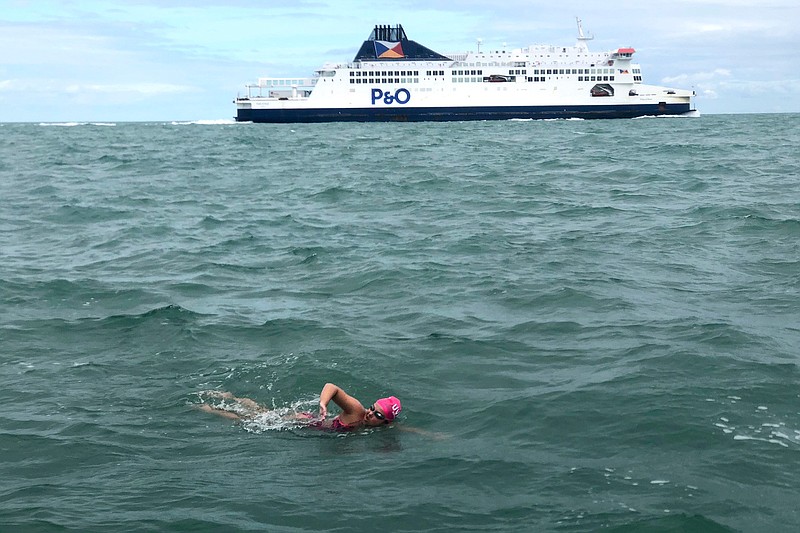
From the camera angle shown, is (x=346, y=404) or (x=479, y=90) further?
(x=479, y=90)

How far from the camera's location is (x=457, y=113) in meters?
65.8

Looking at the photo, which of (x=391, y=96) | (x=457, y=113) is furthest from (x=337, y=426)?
(x=391, y=96)

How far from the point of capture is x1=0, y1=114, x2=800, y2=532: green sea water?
504 centimetres

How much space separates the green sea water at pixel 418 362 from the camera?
198 inches

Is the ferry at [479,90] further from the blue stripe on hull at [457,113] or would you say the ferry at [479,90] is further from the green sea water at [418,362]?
the green sea water at [418,362]

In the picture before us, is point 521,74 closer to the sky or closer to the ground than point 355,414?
closer to the sky

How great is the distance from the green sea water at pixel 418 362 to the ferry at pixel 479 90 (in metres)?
49.1

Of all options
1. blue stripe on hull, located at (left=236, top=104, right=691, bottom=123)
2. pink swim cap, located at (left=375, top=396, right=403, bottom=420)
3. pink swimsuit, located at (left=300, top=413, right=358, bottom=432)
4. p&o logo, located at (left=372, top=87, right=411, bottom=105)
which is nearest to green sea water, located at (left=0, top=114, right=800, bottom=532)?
pink swimsuit, located at (left=300, top=413, right=358, bottom=432)

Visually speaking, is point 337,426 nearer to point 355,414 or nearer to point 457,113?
point 355,414

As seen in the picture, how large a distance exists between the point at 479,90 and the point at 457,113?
2512 millimetres

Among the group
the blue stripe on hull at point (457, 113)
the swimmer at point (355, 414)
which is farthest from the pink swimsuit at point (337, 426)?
the blue stripe on hull at point (457, 113)

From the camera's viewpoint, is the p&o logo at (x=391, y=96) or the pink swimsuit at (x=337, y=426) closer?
the pink swimsuit at (x=337, y=426)

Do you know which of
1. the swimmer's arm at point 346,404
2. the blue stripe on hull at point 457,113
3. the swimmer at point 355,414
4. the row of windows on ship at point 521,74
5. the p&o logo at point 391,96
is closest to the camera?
the swimmer's arm at point 346,404

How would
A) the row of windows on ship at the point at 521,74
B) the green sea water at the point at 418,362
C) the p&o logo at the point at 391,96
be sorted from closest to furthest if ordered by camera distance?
the green sea water at the point at 418,362 < the row of windows on ship at the point at 521,74 < the p&o logo at the point at 391,96
